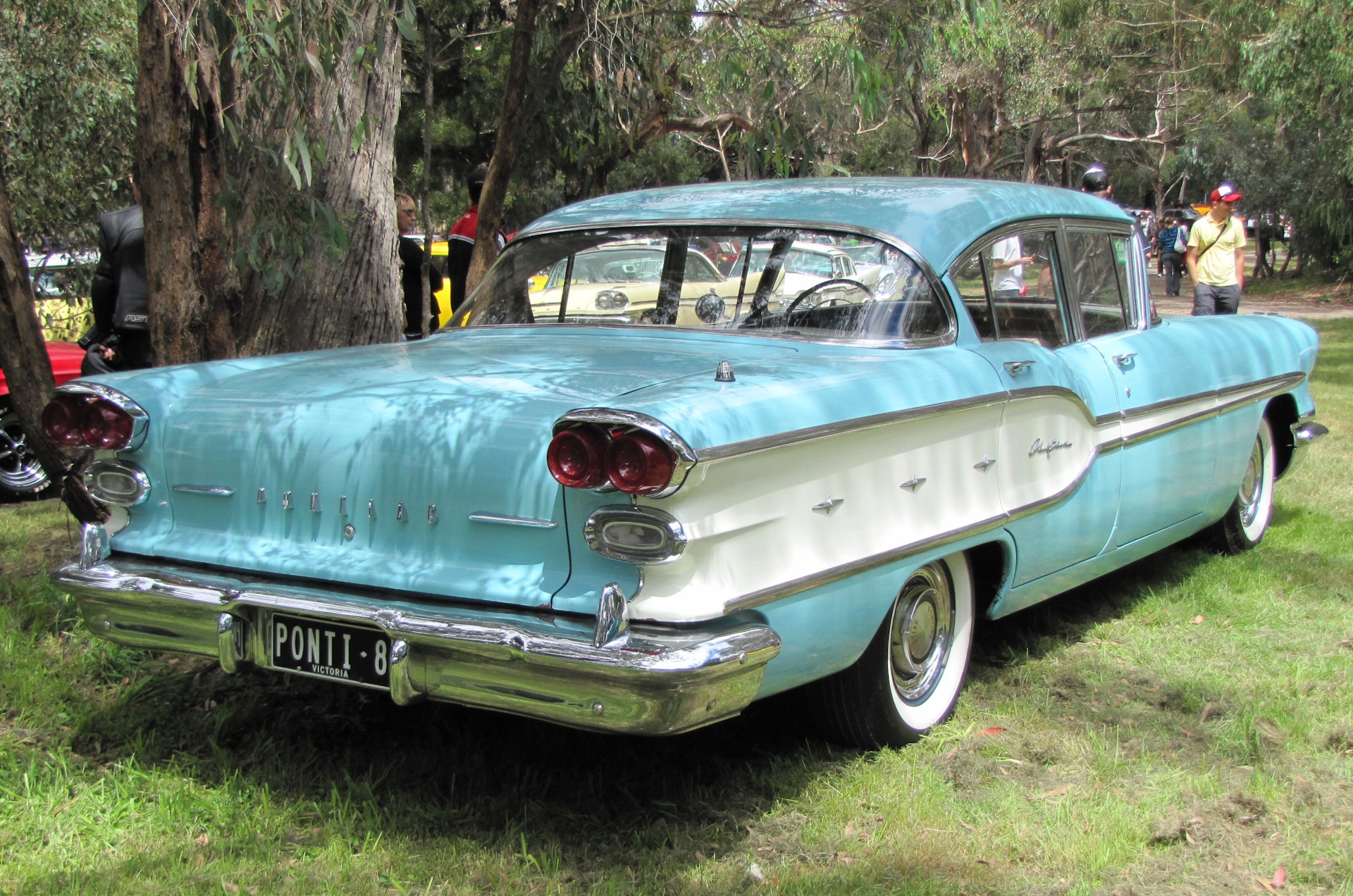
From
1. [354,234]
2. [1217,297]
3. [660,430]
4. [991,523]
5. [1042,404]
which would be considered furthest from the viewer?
[1217,297]

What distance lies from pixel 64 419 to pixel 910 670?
2.45m

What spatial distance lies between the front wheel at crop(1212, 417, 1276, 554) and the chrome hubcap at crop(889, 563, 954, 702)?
251 cm

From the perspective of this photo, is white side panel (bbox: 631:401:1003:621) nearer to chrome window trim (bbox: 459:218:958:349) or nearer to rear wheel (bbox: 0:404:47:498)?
chrome window trim (bbox: 459:218:958:349)

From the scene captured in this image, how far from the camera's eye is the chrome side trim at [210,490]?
336cm

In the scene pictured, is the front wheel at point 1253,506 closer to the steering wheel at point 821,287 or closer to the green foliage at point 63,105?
the steering wheel at point 821,287

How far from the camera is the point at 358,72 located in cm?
523

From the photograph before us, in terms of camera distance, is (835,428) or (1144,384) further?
(1144,384)

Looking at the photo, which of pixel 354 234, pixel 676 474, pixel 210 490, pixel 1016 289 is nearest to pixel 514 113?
pixel 354 234

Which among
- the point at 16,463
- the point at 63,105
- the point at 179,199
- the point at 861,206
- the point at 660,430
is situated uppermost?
the point at 63,105

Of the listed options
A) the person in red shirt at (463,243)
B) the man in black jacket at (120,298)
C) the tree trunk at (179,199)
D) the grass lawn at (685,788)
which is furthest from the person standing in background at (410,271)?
the grass lawn at (685,788)

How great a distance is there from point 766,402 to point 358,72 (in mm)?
3029

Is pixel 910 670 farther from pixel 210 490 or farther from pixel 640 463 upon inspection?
pixel 210 490

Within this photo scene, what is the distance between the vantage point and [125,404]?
136 inches

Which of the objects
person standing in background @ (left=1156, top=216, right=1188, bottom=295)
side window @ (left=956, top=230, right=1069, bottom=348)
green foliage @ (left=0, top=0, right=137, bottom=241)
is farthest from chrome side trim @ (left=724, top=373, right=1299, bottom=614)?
person standing in background @ (left=1156, top=216, right=1188, bottom=295)
